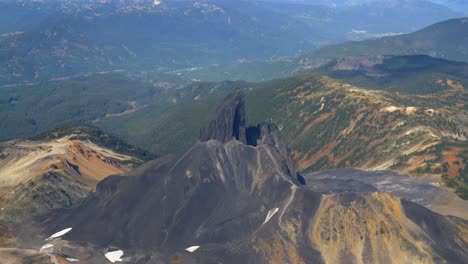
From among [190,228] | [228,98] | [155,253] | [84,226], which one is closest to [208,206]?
[190,228]

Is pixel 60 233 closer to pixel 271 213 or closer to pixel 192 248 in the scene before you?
pixel 192 248

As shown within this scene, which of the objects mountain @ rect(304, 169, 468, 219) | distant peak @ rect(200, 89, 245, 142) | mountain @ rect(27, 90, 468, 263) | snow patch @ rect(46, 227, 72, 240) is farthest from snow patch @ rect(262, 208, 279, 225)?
snow patch @ rect(46, 227, 72, 240)

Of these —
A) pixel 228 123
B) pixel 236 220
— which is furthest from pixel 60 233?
pixel 228 123

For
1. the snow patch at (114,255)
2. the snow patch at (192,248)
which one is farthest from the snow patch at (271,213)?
the snow patch at (114,255)

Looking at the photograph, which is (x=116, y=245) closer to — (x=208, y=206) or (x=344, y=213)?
(x=208, y=206)

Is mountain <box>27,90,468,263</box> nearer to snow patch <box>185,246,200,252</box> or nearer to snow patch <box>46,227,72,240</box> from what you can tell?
snow patch <box>185,246,200,252</box>

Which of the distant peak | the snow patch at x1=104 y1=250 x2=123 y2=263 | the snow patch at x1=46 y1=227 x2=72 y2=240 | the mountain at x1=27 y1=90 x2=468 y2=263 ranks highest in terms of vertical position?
the distant peak
